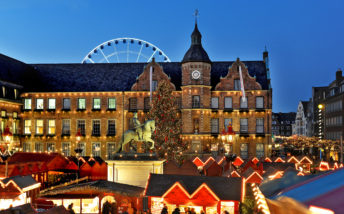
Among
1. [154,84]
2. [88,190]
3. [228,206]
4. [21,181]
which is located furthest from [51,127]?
[228,206]

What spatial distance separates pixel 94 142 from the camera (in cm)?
5053

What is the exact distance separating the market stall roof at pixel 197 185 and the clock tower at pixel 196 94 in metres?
28.8

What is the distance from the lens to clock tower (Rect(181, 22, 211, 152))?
4744 centimetres

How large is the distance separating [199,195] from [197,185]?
0.51 metres

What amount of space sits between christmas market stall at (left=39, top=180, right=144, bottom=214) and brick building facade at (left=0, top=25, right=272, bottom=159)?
2910cm

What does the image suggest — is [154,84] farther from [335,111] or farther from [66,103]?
[335,111]

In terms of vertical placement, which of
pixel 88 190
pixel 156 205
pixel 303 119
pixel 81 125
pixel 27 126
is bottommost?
pixel 156 205

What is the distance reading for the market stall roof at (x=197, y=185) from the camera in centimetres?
1806

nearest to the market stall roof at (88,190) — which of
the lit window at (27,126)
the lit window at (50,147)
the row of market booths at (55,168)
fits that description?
the row of market booths at (55,168)

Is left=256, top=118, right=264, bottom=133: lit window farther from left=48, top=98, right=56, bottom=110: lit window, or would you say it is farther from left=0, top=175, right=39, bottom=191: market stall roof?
left=0, top=175, right=39, bottom=191: market stall roof

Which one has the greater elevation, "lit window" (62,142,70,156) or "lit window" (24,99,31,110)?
"lit window" (24,99,31,110)

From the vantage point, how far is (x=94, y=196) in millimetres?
17625

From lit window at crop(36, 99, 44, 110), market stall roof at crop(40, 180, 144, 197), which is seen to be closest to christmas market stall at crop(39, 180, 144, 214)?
market stall roof at crop(40, 180, 144, 197)

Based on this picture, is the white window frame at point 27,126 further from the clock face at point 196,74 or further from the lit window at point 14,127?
the clock face at point 196,74
